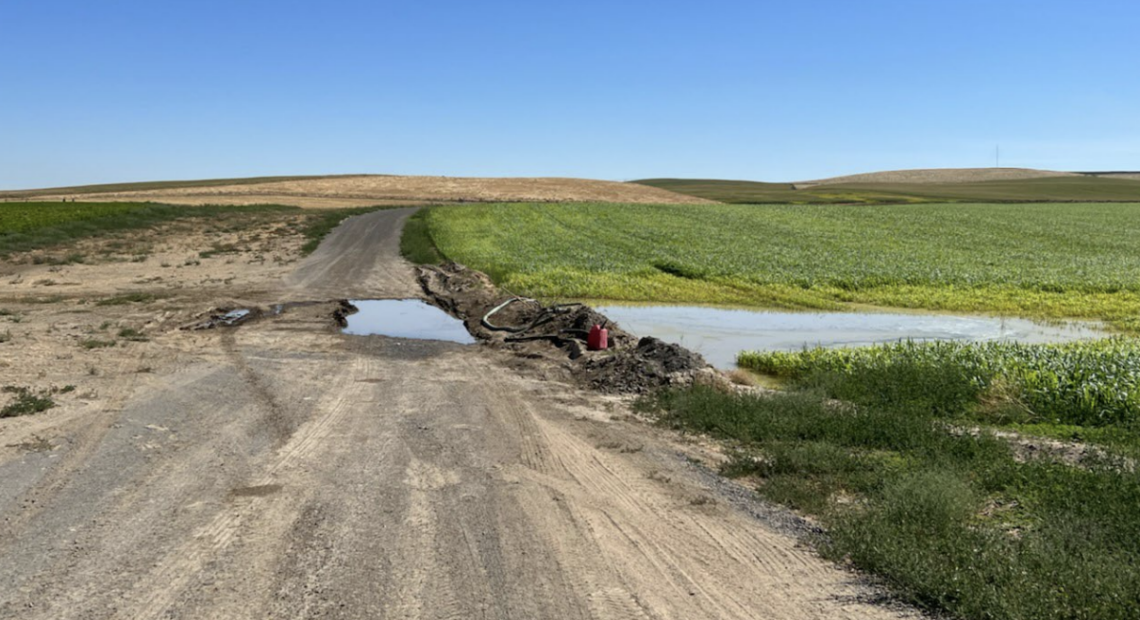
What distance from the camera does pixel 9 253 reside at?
34906mm

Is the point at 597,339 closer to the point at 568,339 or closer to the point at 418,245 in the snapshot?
the point at 568,339

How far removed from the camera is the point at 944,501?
759 cm

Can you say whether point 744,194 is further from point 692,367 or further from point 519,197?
point 692,367

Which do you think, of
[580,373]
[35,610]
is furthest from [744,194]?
[35,610]

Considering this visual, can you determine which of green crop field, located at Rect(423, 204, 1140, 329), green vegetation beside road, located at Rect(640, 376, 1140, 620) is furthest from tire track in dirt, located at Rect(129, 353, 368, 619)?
green crop field, located at Rect(423, 204, 1140, 329)

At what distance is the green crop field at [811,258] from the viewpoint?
88.6 feet

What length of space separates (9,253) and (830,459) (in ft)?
121

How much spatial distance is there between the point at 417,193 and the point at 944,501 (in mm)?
98038

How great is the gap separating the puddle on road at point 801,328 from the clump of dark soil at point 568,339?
2405 millimetres

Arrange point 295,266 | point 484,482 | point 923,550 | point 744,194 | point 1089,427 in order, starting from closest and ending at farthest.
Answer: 1. point 923,550
2. point 484,482
3. point 1089,427
4. point 295,266
5. point 744,194

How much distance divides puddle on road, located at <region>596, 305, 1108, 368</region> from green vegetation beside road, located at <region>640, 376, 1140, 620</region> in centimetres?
651

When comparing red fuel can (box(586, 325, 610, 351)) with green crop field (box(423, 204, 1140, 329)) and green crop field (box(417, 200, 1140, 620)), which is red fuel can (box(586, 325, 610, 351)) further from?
green crop field (box(423, 204, 1140, 329))

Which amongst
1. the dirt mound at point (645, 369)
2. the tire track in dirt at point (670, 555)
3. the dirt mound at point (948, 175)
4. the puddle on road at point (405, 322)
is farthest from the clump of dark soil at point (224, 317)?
the dirt mound at point (948, 175)

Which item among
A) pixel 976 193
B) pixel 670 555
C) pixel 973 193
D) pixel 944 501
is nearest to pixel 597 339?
pixel 944 501
